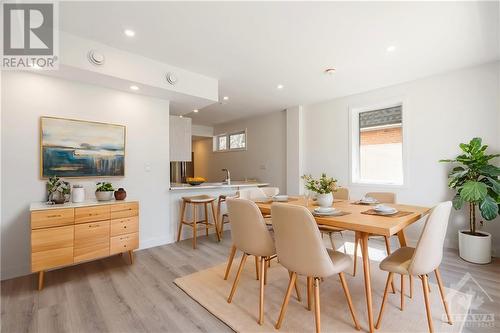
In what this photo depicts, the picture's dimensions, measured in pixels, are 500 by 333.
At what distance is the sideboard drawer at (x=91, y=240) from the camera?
2.53 m

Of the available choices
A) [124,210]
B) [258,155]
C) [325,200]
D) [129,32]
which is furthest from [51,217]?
[258,155]

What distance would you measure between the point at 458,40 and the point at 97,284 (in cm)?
471

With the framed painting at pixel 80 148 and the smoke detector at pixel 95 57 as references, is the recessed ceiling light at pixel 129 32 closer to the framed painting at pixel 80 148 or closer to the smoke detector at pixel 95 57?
the smoke detector at pixel 95 57

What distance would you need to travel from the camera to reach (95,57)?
2600 millimetres

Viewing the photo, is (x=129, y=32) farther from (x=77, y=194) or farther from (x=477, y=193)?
(x=477, y=193)

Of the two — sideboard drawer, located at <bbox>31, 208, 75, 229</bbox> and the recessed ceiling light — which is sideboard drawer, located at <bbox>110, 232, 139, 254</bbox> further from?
the recessed ceiling light

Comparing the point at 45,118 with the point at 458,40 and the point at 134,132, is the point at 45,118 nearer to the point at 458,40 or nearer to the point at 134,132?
the point at 134,132

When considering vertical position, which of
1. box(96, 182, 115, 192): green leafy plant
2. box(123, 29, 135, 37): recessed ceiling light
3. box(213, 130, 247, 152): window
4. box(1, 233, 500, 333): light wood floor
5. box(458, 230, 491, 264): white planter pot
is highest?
box(123, 29, 135, 37): recessed ceiling light

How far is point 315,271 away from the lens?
1578mm

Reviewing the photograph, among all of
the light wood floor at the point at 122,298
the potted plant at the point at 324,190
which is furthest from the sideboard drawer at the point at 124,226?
the potted plant at the point at 324,190

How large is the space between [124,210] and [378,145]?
4.29m

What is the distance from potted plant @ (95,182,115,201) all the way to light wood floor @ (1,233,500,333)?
840 millimetres

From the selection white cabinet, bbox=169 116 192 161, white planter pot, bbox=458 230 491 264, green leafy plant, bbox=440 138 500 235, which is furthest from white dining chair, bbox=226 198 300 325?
white cabinet, bbox=169 116 192 161

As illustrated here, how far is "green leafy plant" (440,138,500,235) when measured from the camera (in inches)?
106
